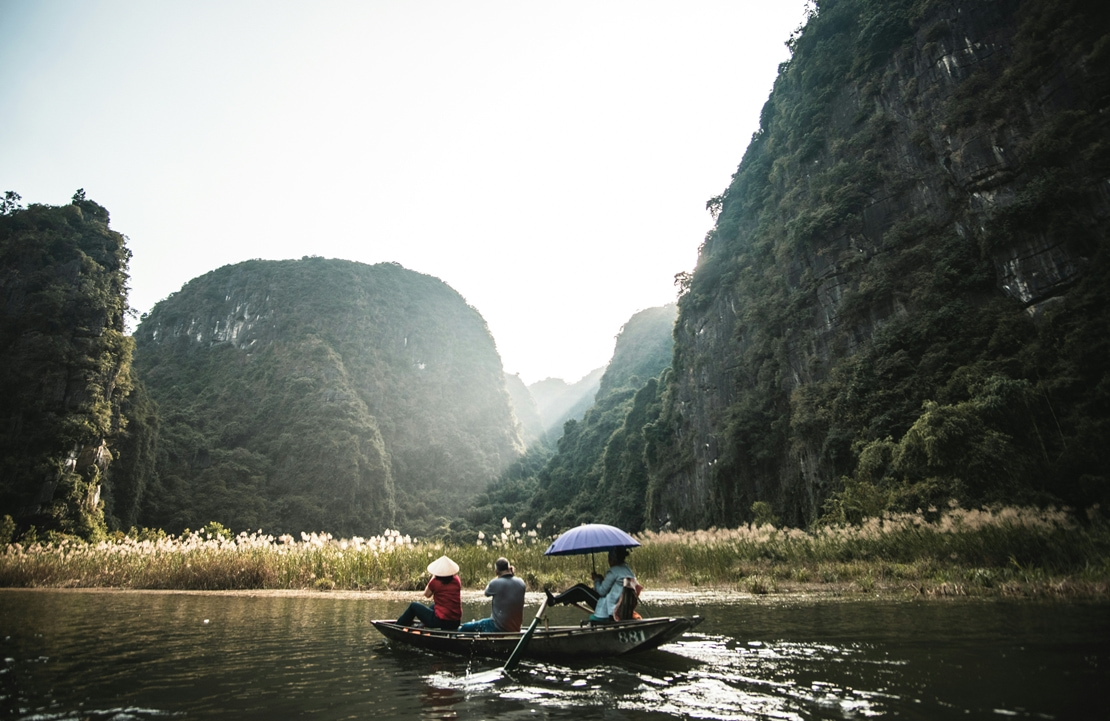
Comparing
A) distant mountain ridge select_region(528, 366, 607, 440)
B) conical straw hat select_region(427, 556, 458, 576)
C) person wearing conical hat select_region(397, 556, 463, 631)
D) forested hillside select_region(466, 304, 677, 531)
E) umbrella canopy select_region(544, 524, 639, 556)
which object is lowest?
person wearing conical hat select_region(397, 556, 463, 631)

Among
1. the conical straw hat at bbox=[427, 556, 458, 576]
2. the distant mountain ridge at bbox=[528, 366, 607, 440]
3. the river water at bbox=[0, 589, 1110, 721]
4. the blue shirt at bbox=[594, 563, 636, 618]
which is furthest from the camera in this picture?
the distant mountain ridge at bbox=[528, 366, 607, 440]

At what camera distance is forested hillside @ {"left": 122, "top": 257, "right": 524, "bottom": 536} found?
227 ft

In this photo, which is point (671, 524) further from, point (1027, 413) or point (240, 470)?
point (240, 470)

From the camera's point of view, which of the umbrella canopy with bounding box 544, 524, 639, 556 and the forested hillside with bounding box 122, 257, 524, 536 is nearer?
the umbrella canopy with bounding box 544, 524, 639, 556

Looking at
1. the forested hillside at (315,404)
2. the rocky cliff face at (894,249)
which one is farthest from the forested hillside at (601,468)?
the forested hillside at (315,404)

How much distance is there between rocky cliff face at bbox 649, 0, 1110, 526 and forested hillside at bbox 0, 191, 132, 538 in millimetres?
44479

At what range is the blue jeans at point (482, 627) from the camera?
7.98 m

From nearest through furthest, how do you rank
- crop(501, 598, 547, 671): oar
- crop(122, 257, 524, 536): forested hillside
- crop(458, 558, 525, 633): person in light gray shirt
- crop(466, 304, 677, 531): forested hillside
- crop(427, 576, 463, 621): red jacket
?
crop(501, 598, 547, 671): oar → crop(458, 558, 525, 633): person in light gray shirt → crop(427, 576, 463, 621): red jacket → crop(466, 304, 677, 531): forested hillside → crop(122, 257, 524, 536): forested hillside

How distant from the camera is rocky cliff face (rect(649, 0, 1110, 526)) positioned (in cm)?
2362

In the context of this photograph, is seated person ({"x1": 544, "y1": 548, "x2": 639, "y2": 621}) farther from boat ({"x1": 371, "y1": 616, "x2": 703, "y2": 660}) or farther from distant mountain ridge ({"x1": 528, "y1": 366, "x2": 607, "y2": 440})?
distant mountain ridge ({"x1": 528, "y1": 366, "x2": 607, "y2": 440})

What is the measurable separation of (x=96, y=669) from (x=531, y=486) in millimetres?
87805

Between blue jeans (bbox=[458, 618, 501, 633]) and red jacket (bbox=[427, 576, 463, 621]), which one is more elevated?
red jacket (bbox=[427, 576, 463, 621])

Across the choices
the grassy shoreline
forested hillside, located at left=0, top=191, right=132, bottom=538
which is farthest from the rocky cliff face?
forested hillside, located at left=0, top=191, right=132, bottom=538

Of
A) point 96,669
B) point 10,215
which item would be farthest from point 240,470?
point 96,669
